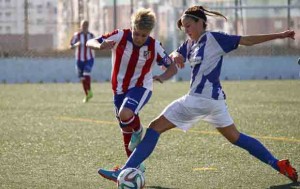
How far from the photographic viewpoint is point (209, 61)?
8.12 meters

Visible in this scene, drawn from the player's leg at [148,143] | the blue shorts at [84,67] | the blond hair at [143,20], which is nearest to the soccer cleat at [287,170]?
the player's leg at [148,143]

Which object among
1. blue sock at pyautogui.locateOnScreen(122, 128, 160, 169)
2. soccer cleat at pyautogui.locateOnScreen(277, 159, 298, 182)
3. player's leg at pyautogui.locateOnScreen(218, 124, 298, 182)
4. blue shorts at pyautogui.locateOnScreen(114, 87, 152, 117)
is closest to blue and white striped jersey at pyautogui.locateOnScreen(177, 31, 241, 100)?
player's leg at pyautogui.locateOnScreen(218, 124, 298, 182)

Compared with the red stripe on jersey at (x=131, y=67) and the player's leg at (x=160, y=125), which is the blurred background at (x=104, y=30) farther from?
the player's leg at (x=160, y=125)

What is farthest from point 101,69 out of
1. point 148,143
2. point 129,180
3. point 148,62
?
point 129,180

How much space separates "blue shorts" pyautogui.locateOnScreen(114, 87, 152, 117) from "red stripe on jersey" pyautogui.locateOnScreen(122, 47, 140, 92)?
83mm

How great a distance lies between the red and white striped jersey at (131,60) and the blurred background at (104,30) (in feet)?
66.2

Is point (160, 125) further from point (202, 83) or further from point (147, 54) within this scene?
point (147, 54)

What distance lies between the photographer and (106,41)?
26.6ft

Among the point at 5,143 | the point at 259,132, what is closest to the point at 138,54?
the point at 5,143

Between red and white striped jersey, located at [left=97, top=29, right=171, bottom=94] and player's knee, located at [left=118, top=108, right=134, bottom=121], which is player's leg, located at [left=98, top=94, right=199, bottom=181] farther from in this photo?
red and white striped jersey, located at [left=97, top=29, right=171, bottom=94]

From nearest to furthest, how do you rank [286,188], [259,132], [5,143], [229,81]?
[286,188]
[5,143]
[259,132]
[229,81]

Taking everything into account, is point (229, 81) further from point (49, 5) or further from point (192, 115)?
point (192, 115)

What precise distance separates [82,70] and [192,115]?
45.5 ft

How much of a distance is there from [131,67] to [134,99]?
370 millimetres
